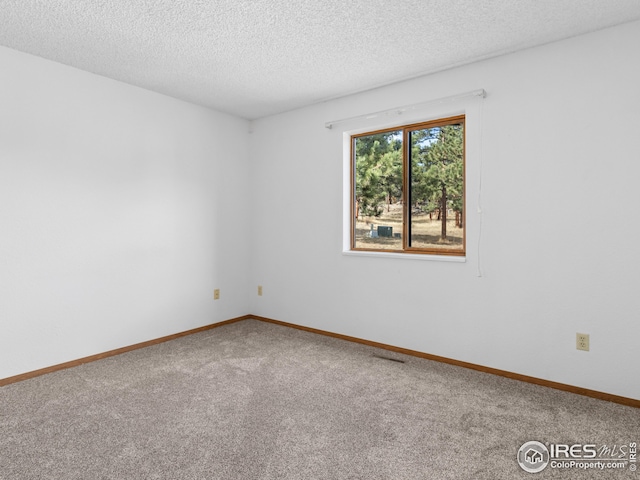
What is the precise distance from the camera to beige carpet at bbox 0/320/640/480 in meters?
1.79

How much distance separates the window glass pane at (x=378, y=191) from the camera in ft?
11.7

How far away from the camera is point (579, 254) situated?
8.42ft

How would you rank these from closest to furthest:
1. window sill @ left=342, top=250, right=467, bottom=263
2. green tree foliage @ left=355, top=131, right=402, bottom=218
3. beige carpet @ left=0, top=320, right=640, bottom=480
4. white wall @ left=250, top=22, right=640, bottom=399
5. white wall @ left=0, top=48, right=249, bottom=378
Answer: beige carpet @ left=0, top=320, right=640, bottom=480, white wall @ left=250, top=22, right=640, bottom=399, white wall @ left=0, top=48, right=249, bottom=378, window sill @ left=342, top=250, right=467, bottom=263, green tree foliage @ left=355, top=131, right=402, bottom=218

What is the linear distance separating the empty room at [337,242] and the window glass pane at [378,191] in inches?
0.9

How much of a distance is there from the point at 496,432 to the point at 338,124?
2.94m

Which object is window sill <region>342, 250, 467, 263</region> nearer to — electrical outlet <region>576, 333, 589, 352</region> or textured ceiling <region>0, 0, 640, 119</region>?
electrical outlet <region>576, 333, 589, 352</region>

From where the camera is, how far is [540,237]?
2.71m

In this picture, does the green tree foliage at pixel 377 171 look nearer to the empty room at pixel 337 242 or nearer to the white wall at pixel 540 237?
the empty room at pixel 337 242

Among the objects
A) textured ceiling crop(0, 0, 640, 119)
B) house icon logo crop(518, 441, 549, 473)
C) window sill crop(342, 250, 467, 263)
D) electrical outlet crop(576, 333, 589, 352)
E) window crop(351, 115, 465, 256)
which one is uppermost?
textured ceiling crop(0, 0, 640, 119)

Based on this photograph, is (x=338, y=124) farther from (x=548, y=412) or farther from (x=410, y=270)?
(x=548, y=412)

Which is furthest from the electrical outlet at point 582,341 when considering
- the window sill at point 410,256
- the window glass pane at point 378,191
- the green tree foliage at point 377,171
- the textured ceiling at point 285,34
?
the textured ceiling at point 285,34

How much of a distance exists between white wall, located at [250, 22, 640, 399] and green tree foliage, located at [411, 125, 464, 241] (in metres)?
0.20

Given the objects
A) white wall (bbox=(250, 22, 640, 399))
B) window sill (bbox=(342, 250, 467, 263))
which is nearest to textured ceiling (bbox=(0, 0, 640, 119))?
white wall (bbox=(250, 22, 640, 399))

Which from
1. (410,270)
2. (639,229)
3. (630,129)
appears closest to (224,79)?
(410,270)
